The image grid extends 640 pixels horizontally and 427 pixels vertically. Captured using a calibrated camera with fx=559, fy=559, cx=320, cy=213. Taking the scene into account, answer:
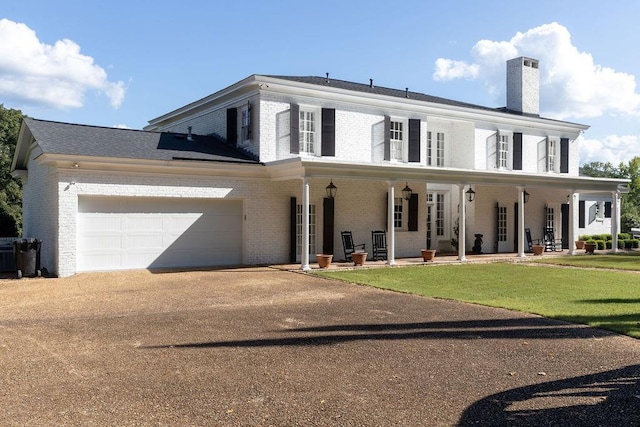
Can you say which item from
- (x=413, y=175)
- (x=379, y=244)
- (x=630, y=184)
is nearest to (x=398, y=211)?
(x=379, y=244)

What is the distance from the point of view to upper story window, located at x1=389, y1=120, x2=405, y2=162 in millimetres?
20781

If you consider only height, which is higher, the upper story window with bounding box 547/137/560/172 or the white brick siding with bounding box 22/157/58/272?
the upper story window with bounding box 547/137/560/172

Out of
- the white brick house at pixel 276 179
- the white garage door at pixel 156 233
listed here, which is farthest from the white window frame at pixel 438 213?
the white garage door at pixel 156 233

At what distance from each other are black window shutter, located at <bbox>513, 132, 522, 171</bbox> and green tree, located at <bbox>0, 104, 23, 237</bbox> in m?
21.5

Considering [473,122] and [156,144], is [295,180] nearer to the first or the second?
[156,144]

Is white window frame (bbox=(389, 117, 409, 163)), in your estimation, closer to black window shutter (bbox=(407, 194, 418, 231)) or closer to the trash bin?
black window shutter (bbox=(407, 194, 418, 231))

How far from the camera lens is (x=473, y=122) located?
22906 millimetres

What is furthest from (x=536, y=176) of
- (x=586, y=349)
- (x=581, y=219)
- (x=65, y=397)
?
(x=65, y=397)

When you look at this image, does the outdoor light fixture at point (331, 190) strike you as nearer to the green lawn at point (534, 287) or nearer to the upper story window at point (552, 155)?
the green lawn at point (534, 287)

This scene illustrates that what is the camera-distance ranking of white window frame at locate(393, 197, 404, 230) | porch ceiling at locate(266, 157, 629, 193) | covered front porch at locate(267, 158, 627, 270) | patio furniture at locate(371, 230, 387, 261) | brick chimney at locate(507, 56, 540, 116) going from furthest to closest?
brick chimney at locate(507, 56, 540, 116), white window frame at locate(393, 197, 404, 230), patio furniture at locate(371, 230, 387, 261), covered front porch at locate(267, 158, 627, 270), porch ceiling at locate(266, 157, 629, 193)

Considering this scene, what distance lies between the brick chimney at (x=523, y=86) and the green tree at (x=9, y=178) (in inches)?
928

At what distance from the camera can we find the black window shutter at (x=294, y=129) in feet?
60.4

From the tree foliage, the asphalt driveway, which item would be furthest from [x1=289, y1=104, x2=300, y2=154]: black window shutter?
the tree foliage

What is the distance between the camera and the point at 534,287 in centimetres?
1264
